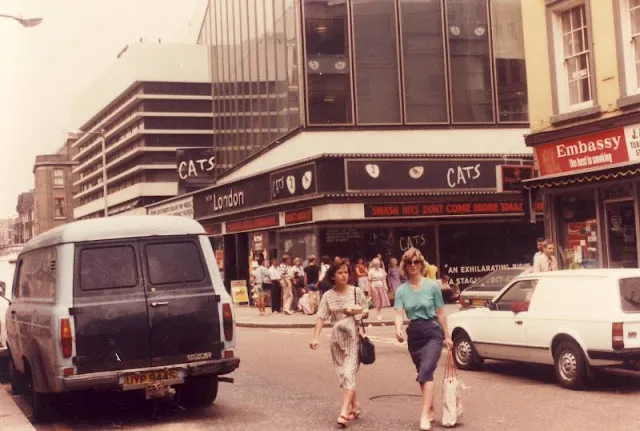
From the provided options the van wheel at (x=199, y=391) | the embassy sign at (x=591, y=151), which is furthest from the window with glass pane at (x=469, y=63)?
the van wheel at (x=199, y=391)

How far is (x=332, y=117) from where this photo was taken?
32.1m

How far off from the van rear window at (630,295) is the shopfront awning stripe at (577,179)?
618 cm

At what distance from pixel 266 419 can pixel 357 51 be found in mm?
24237

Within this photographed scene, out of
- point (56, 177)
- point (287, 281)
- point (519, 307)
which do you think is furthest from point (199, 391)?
point (56, 177)

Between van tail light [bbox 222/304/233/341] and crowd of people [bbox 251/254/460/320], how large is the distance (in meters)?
15.9

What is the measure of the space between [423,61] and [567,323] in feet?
74.6

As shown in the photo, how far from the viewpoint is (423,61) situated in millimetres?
32625

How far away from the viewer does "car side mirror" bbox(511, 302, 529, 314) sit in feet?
39.0

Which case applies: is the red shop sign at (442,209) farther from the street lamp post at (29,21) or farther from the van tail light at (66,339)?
the van tail light at (66,339)

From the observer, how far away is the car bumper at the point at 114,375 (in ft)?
29.2

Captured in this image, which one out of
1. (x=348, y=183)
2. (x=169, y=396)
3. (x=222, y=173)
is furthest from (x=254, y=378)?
(x=222, y=173)

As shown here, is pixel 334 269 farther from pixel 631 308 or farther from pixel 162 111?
pixel 162 111

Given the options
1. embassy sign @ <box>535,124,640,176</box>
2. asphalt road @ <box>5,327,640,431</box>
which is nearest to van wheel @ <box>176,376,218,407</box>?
asphalt road @ <box>5,327,640,431</box>

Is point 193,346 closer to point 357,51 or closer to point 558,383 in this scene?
point 558,383
